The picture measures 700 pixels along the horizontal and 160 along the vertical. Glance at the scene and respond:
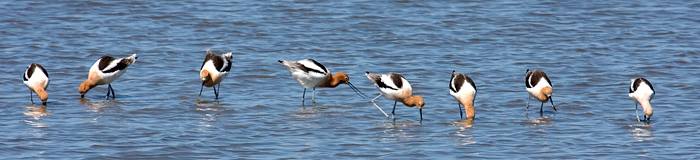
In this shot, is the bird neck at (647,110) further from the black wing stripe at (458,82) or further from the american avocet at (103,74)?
the american avocet at (103,74)

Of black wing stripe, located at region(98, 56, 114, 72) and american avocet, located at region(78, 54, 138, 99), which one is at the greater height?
black wing stripe, located at region(98, 56, 114, 72)

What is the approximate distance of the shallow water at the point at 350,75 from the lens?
9344 millimetres

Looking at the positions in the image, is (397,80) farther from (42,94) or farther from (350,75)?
(42,94)

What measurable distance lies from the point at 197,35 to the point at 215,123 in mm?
8074

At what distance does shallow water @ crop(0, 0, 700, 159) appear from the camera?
9344 millimetres

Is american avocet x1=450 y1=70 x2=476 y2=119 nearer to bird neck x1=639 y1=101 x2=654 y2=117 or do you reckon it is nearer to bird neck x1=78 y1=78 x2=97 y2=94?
bird neck x1=639 y1=101 x2=654 y2=117

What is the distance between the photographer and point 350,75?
1458cm

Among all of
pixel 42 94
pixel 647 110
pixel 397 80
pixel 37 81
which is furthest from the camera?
pixel 37 81

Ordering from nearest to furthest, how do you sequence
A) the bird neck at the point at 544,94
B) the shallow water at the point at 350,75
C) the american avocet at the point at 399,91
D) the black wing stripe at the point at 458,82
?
the shallow water at the point at 350,75 < the american avocet at the point at 399,91 < the black wing stripe at the point at 458,82 < the bird neck at the point at 544,94

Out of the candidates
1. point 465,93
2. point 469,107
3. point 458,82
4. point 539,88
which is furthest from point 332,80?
point 539,88

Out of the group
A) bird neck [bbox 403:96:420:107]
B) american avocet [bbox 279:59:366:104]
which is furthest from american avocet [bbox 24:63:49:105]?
bird neck [bbox 403:96:420:107]

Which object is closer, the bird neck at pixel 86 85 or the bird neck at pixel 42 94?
the bird neck at pixel 42 94

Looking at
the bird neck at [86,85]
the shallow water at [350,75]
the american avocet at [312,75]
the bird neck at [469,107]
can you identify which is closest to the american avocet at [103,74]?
the bird neck at [86,85]

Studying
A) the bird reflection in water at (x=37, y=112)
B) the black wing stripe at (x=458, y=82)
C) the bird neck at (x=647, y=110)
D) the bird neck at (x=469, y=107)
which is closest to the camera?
the bird reflection in water at (x=37, y=112)
